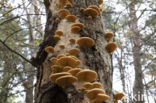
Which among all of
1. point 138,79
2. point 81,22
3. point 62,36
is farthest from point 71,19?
point 138,79

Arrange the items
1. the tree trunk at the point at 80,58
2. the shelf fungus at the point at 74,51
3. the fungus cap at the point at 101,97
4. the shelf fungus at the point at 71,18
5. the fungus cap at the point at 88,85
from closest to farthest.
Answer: the fungus cap at the point at 101,97 → the fungus cap at the point at 88,85 → the tree trunk at the point at 80,58 → the shelf fungus at the point at 74,51 → the shelf fungus at the point at 71,18

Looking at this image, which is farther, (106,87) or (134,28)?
(134,28)

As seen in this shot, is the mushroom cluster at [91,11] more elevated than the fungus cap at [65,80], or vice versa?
the mushroom cluster at [91,11]

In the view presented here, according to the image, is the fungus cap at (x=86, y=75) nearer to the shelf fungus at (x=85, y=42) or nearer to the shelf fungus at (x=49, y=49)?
the shelf fungus at (x=85, y=42)

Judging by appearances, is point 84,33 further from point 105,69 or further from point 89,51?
point 105,69

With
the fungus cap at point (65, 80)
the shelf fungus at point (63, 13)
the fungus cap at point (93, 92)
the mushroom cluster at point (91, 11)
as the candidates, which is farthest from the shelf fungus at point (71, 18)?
the fungus cap at point (93, 92)

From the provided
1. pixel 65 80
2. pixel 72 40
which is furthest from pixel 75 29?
pixel 65 80
